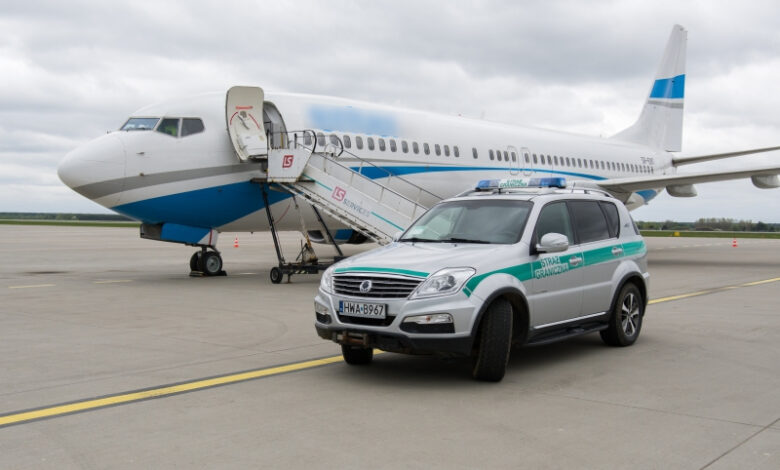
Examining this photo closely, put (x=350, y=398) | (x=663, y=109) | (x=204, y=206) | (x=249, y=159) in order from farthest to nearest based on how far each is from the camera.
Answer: (x=663, y=109) → (x=249, y=159) → (x=204, y=206) → (x=350, y=398)

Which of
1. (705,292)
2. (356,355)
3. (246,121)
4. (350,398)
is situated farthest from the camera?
(246,121)

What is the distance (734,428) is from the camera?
517 cm

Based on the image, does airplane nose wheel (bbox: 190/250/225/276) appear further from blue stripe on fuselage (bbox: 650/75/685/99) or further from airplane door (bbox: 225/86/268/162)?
blue stripe on fuselage (bbox: 650/75/685/99)

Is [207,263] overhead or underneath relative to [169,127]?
underneath

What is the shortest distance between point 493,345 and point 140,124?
38.4ft

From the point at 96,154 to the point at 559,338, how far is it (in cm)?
1113

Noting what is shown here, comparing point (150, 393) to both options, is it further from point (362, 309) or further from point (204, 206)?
point (204, 206)

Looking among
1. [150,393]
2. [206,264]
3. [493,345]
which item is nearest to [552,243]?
[493,345]

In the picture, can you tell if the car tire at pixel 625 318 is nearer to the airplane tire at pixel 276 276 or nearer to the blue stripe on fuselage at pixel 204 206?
the airplane tire at pixel 276 276

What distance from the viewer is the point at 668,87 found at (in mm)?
33031

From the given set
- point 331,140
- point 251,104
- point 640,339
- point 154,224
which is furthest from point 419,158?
point 640,339

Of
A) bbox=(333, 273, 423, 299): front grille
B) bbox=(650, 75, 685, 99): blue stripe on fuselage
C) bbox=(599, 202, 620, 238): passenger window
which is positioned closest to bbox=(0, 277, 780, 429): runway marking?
bbox=(333, 273, 423, 299): front grille

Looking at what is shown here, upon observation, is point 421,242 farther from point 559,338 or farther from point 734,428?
point 734,428

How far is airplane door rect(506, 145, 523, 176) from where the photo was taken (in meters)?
23.1
